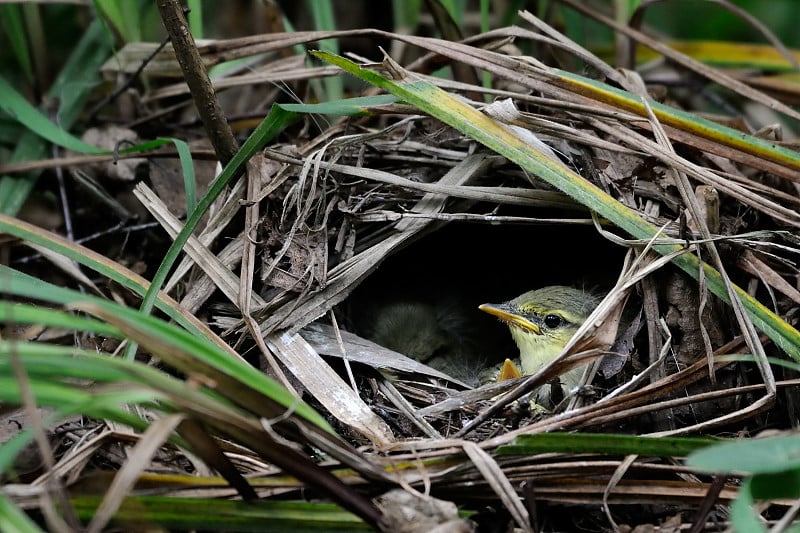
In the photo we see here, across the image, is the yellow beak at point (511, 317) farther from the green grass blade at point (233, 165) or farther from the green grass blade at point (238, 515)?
the green grass blade at point (238, 515)

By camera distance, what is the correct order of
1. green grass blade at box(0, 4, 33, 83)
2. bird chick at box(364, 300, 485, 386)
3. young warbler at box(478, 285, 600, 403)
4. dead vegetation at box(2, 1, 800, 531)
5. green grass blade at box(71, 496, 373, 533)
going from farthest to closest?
bird chick at box(364, 300, 485, 386), green grass blade at box(0, 4, 33, 83), young warbler at box(478, 285, 600, 403), dead vegetation at box(2, 1, 800, 531), green grass blade at box(71, 496, 373, 533)

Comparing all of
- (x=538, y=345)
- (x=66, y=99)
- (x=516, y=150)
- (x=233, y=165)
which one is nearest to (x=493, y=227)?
(x=538, y=345)

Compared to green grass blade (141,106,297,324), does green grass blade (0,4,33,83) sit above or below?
above

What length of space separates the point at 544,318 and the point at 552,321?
0.03 meters

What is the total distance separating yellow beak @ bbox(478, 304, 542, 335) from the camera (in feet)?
9.51

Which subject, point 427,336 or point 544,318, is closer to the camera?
point 544,318

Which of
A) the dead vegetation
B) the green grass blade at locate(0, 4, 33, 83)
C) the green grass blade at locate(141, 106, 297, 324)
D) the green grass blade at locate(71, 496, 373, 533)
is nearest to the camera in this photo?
the green grass blade at locate(71, 496, 373, 533)

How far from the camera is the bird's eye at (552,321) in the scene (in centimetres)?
284

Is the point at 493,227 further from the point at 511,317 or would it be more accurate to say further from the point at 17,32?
the point at 17,32

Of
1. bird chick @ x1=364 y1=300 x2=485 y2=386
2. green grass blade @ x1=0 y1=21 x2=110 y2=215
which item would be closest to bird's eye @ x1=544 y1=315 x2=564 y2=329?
bird chick @ x1=364 y1=300 x2=485 y2=386

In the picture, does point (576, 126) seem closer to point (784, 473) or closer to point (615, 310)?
point (615, 310)

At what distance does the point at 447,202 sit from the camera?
8.70 feet

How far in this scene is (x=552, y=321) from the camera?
286 centimetres

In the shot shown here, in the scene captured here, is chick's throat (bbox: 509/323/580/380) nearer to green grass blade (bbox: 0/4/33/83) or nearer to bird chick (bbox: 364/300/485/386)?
bird chick (bbox: 364/300/485/386)
